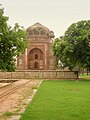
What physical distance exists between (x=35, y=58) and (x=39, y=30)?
612 centimetres

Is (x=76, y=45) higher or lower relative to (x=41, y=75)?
higher

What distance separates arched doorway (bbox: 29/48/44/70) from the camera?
56188 mm

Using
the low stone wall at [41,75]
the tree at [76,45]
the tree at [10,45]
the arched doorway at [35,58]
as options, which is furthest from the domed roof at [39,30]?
the tree at [10,45]

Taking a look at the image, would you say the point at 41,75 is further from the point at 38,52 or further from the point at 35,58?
the point at 35,58

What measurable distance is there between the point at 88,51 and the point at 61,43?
140 inches

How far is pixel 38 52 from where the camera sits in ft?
185

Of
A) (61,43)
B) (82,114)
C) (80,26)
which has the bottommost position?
(82,114)

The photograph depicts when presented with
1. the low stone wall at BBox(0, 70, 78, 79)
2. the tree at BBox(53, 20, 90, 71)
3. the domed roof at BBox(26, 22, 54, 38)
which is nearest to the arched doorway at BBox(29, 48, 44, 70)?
the domed roof at BBox(26, 22, 54, 38)

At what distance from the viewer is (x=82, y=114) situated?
7.82 metres

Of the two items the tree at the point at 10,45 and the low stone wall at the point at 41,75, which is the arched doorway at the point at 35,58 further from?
the tree at the point at 10,45

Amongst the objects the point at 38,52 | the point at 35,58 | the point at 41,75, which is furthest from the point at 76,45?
the point at 35,58

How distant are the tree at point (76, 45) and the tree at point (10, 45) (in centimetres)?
911

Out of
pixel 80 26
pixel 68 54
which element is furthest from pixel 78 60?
pixel 80 26

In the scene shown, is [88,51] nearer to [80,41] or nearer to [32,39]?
[80,41]
